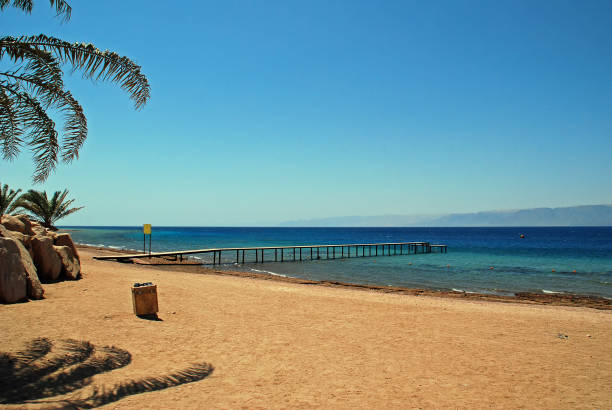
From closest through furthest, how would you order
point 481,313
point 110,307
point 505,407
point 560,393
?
1. point 505,407
2. point 560,393
3. point 110,307
4. point 481,313

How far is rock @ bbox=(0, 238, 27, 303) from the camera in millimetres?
8099

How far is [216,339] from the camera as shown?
744cm

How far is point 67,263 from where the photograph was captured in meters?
12.2

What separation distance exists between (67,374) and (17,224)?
27.5ft

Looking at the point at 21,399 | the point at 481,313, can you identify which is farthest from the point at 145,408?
the point at 481,313

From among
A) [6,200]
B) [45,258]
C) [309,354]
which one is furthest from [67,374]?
[6,200]

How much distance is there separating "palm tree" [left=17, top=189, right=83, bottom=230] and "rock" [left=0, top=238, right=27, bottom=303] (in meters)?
25.6

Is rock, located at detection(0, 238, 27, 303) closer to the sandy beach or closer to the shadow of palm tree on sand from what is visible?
the sandy beach

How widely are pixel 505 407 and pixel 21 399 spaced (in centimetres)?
583

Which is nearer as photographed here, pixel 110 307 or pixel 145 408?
pixel 145 408

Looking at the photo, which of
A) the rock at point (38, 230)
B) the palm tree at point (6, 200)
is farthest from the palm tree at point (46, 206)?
the rock at point (38, 230)

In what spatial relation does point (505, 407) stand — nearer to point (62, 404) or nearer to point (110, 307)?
point (62, 404)

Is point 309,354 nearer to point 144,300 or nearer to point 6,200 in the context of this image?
point 144,300

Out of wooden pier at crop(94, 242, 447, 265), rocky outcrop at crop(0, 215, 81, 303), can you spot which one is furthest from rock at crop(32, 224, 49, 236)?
wooden pier at crop(94, 242, 447, 265)
